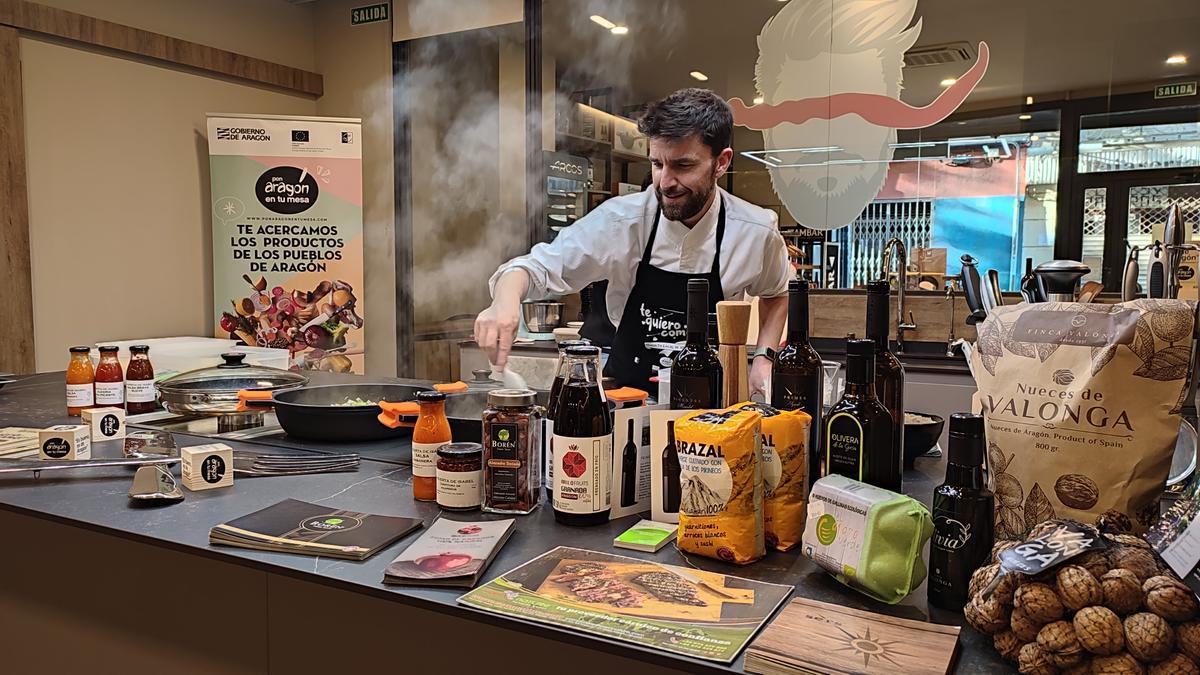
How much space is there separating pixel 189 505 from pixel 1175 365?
137 cm

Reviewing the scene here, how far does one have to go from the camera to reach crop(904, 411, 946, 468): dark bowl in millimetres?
1439

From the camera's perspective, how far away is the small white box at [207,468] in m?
1.33

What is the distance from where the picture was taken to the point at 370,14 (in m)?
4.95

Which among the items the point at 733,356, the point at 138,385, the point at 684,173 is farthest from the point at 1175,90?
the point at 138,385

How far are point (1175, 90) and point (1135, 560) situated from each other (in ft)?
11.1

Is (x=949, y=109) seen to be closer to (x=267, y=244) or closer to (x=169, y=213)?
(x=267, y=244)

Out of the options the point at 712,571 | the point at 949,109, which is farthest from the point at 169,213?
the point at 712,571

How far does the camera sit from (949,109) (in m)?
3.55

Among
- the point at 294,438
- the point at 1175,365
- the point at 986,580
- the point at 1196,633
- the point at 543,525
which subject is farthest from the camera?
the point at 294,438

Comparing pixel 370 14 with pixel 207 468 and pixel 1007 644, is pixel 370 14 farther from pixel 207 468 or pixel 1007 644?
pixel 1007 644

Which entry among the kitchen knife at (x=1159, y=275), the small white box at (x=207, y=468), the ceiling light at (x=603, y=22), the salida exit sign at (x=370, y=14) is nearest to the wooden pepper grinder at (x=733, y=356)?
the kitchen knife at (x=1159, y=275)

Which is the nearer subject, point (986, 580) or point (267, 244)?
point (986, 580)

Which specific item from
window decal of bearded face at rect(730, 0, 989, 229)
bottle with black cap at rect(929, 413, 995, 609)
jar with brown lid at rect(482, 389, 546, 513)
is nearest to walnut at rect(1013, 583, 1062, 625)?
bottle with black cap at rect(929, 413, 995, 609)

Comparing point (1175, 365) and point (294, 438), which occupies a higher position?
point (1175, 365)
